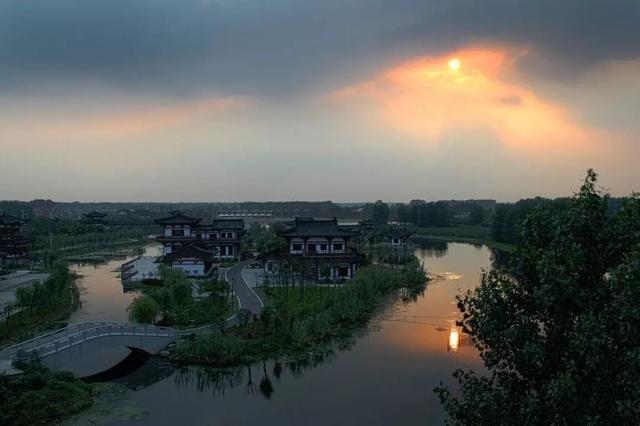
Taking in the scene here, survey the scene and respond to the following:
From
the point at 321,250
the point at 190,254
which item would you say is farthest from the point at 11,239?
the point at 321,250

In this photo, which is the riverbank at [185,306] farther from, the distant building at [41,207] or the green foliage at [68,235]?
the distant building at [41,207]

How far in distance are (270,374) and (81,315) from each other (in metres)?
18.5

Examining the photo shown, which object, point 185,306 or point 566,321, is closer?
point 566,321

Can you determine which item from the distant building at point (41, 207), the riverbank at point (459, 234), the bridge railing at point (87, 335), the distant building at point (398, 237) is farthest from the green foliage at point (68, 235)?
the distant building at point (41, 207)

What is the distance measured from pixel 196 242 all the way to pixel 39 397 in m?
41.8

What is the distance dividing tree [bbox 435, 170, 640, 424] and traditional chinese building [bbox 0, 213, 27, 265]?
61842 millimetres

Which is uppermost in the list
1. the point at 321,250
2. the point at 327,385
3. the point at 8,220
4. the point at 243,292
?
the point at 8,220

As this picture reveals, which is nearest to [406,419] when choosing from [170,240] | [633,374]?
[633,374]

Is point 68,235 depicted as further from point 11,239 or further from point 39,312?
point 39,312

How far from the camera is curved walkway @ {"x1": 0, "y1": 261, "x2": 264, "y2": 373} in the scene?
74.8 ft

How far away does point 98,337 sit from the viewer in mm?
25062

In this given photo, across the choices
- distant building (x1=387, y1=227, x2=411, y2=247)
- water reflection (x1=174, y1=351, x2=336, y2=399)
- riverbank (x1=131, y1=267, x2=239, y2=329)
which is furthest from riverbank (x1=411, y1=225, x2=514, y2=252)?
water reflection (x1=174, y1=351, x2=336, y2=399)

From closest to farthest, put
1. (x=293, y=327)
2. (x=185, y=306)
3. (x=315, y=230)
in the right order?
(x=293, y=327)
(x=185, y=306)
(x=315, y=230)

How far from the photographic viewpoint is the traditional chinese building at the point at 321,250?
49.9 meters
